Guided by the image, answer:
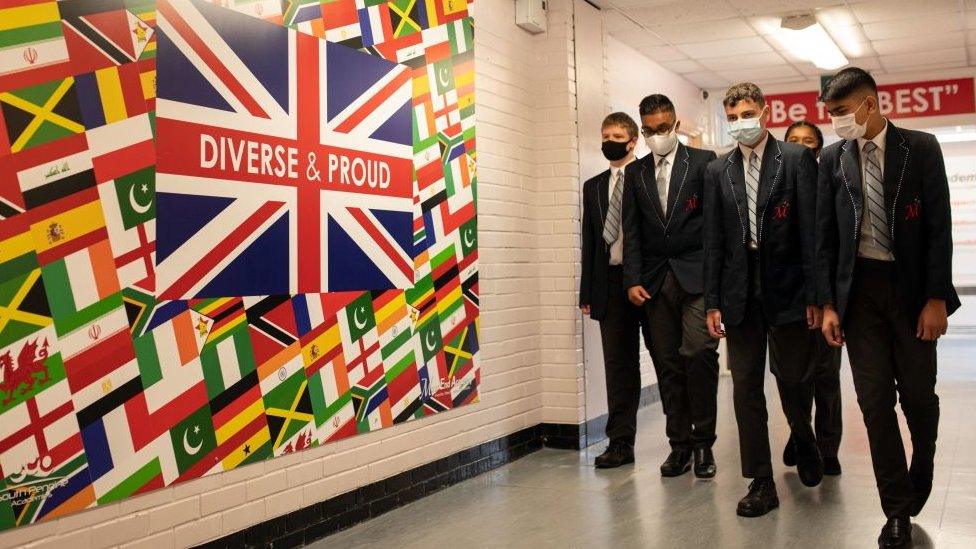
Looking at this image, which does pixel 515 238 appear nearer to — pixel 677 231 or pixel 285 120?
pixel 677 231

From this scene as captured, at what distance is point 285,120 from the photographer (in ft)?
11.7

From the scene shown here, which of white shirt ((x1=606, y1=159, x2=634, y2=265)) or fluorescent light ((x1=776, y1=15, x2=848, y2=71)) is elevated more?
fluorescent light ((x1=776, y1=15, x2=848, y2=71))

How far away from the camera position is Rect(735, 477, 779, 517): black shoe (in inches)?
153

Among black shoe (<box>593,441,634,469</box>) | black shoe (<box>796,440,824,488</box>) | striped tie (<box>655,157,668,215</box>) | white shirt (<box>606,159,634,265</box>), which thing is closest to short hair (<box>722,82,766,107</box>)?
striped tie (<box>655,157,668,215</box>)

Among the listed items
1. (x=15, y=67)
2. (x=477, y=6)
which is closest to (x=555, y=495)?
(x=477, y=6)

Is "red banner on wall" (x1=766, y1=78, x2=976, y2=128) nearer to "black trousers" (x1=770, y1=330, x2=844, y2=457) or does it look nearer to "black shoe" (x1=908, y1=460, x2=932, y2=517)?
"black trousers" (x1=770, y1=330, x2=844, y2=457)

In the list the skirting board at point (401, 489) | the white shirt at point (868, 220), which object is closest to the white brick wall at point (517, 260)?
the skirting board at point (401, 489)

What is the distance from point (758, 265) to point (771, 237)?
0.41ft

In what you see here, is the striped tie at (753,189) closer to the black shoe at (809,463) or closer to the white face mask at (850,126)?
the white face mask at (850,126)

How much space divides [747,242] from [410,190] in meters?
1.51

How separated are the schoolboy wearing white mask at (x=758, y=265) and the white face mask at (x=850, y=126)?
475mm

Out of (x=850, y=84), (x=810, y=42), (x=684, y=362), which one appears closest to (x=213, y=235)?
(x=850, y=84)

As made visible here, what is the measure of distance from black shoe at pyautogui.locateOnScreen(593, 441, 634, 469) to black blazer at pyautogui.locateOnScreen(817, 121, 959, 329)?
191 cm

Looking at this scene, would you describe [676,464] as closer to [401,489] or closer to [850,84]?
[401,489]
